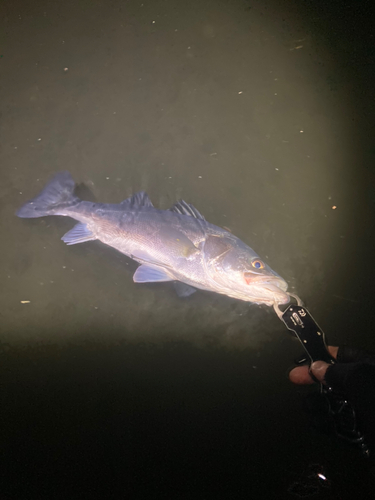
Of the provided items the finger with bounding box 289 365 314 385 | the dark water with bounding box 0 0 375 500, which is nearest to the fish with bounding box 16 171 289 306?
the dark water with bounding box 0 0 375 500

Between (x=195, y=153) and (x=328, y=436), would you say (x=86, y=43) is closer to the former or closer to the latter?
(x=195, y=153)

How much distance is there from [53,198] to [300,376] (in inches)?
97.0

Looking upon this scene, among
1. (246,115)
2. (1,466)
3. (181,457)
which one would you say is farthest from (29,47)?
(181,457)

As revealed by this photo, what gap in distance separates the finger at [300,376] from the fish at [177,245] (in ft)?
2.51

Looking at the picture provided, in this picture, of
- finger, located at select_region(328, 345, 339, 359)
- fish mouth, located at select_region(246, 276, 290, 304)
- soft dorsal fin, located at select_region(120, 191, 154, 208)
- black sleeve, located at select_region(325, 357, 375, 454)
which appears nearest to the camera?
fish mouth, located at select_region(246, 276, 290, 304)

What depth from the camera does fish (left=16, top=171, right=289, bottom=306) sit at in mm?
1778

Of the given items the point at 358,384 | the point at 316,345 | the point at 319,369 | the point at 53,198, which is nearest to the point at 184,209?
the point at 53,198

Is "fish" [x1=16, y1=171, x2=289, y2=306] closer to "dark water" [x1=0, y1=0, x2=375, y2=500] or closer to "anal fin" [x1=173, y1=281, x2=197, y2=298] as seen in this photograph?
"anal fin" [x1=173, y1=281, x2=197, y2=298]

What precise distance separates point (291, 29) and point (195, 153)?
143 centimetres

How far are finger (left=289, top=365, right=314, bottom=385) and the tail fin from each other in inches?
88.9

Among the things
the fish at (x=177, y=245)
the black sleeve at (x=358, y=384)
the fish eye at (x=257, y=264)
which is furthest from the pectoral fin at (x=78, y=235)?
the black sleeve at (x=358, y=384)

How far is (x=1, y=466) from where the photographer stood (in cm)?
224

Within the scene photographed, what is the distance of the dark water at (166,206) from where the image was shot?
7.24 ft

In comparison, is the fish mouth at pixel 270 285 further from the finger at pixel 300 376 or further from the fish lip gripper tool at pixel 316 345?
the finger at pixel 300 376
